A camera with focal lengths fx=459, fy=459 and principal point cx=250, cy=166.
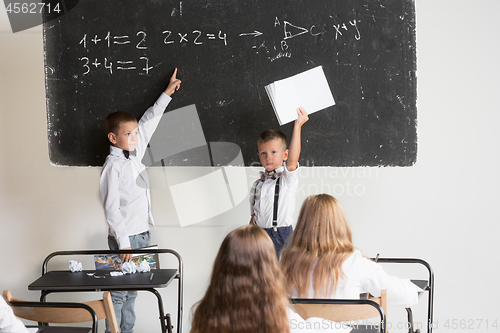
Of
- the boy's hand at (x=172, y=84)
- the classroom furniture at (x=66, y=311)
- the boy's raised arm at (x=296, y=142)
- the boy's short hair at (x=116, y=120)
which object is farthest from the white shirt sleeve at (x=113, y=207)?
the boy's raised arm at (x=296, y=142)

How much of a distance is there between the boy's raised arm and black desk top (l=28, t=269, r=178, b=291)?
89cm

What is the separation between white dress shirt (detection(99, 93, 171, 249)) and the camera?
9.18ft

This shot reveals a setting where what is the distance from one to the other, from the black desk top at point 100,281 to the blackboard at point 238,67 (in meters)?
0.84

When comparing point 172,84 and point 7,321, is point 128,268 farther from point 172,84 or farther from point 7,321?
point 172,84

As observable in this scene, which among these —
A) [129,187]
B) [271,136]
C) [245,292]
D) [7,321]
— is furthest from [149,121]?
[245,292]

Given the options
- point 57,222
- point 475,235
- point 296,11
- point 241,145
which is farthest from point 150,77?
point 475,235

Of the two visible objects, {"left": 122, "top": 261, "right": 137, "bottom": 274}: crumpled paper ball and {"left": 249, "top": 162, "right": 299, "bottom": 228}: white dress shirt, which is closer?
{"left": 122, "top": 261, "right": 137, "bottom": 274}: crumpled paper ball

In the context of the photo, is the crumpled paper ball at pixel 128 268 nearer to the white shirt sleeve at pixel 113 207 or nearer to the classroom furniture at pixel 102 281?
the classroom furniture at pixel 102 281

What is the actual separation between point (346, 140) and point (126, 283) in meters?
1.54

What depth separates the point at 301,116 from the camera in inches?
110

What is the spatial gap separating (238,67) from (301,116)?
52cm

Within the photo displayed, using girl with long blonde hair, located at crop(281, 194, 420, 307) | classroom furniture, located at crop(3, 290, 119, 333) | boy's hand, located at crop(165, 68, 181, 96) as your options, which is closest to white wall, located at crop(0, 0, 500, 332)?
boy's hand, located at crop(165, 68, 181, 96)

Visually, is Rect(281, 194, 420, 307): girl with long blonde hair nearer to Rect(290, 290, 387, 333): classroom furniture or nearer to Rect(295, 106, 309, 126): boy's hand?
Rect(290, 290, 387, 333): classroom furniture

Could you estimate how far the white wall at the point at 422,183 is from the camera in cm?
285
